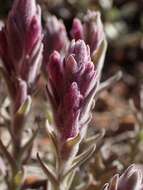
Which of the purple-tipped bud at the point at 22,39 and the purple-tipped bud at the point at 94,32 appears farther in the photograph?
the purple-tipped bud at the point at 94,32

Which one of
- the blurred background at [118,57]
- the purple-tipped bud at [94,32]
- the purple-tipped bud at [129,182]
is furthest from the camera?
the blurred background at [118,57]

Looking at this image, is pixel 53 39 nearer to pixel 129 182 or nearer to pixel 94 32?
pixel 94 32

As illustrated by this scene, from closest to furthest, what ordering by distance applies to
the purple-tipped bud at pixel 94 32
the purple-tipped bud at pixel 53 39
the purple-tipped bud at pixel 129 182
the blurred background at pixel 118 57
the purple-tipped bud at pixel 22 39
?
the purple-tipped bud at pixel 129 182 < the purple-tipped bud at pixel 22 39 < the purple-tipped bud at pixel 94 32 < the purple-tipped bud at pixel 53 39 < the blurred background at pixel 118 57

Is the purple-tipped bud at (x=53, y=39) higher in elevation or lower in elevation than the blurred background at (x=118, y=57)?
higher

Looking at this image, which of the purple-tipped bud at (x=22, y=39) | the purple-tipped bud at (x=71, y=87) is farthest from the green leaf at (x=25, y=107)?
the purple-tipped bud at (x=71, y=87)

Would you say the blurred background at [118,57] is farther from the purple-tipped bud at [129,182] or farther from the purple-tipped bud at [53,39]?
the purple-tipped bud at [129,182]

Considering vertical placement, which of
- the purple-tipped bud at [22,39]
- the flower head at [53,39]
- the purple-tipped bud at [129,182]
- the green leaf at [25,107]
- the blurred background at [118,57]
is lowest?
the blurred background at [118,57]

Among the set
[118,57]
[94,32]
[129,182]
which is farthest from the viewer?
[118,57]

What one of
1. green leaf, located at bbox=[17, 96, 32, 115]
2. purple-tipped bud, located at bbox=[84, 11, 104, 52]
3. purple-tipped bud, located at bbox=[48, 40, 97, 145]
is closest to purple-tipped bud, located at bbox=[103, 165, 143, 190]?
purple-tipped bud, located at bbox=[48, 40, 97, 145]

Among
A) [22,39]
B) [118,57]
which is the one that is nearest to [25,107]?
[22,39]
